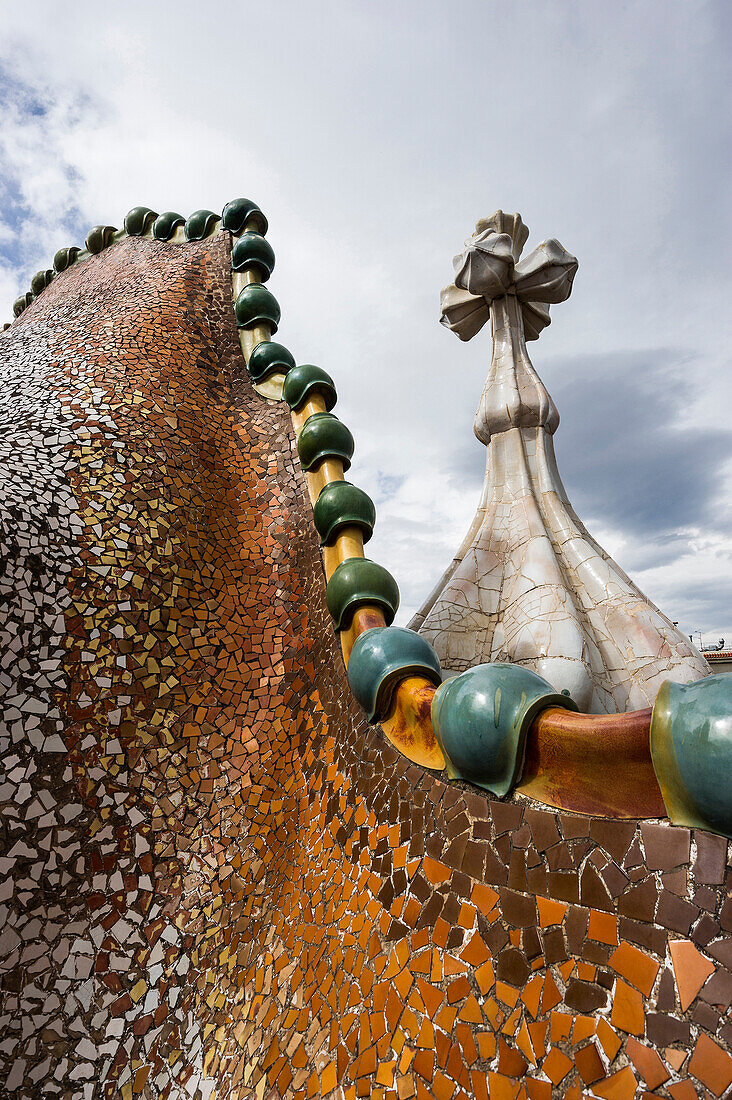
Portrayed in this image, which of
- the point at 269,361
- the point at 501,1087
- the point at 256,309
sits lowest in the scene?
the point at 501,1087

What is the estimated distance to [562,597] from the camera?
3039 mm

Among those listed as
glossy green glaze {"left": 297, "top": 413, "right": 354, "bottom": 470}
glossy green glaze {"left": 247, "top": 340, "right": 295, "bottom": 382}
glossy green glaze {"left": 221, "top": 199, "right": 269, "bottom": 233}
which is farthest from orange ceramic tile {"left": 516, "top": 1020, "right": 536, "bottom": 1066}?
glossy green glaze {"left": 221, "top": 199, "right": 269, "bottom": 233}

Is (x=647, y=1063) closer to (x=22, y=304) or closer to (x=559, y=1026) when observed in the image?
(x=559, y=1026)

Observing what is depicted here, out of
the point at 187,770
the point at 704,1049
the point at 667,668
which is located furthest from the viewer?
the point at 667,668

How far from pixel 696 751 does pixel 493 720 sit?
36 centimetres

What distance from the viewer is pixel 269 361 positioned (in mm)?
2805

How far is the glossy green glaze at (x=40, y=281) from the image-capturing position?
4.29m

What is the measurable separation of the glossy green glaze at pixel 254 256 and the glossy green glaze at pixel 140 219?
35.0 inches

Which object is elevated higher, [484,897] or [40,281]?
[40,281]

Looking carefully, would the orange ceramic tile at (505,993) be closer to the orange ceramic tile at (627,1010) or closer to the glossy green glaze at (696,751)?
the orange ceramic tile at (627,1010)

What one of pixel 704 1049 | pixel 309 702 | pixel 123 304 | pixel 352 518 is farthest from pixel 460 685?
pixel 123 304

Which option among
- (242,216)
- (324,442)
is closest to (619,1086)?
(324,442)

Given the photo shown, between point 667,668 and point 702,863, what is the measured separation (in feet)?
6.96

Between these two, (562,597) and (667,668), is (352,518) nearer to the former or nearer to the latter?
(562,597)
